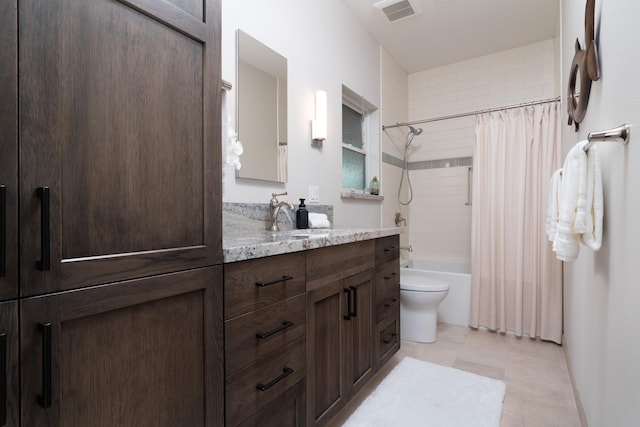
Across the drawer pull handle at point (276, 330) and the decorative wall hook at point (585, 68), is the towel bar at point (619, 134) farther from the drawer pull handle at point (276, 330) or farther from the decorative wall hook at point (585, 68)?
the drawer pull handle at point (276, 330)

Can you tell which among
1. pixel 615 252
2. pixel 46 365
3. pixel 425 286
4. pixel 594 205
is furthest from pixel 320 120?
pixel 46 365

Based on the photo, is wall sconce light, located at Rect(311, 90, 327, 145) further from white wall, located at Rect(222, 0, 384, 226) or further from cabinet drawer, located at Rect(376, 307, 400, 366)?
cabinet drawer, located at Rect(376, 307, 400, 366)

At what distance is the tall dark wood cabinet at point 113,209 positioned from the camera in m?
0.56

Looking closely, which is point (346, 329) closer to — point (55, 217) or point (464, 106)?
point (55, 217)

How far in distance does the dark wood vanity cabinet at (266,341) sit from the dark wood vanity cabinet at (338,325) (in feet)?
0.23

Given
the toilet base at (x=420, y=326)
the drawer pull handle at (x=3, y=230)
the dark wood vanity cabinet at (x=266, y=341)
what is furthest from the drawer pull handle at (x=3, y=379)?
the toilet base at (x=420, y=326)

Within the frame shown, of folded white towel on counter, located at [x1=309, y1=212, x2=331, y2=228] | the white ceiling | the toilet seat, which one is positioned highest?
the white ceiling

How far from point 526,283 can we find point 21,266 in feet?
10.2

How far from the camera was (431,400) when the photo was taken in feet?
5.76

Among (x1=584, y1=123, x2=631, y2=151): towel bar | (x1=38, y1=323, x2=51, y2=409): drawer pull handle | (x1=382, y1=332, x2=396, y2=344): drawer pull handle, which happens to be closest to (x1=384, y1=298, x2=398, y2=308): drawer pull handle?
(x1=382, y1=332, x2=396, y2=344): drawer pull handle

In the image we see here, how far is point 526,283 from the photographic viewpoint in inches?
106

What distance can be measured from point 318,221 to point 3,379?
1.64 meters

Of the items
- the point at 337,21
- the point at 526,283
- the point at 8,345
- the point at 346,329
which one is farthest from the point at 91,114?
the point at 526,283

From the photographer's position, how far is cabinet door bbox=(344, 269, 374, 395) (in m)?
1.53
